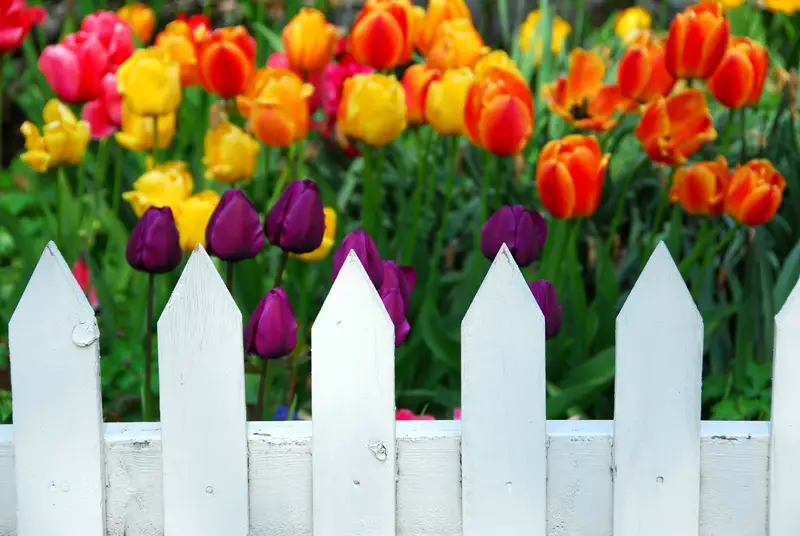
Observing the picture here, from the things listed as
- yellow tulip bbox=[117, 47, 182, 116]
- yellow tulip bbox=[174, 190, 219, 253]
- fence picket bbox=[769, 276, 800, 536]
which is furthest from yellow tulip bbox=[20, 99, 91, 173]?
fence picket bbox=[769, 276, 800, 536]

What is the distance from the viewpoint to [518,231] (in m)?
1.72

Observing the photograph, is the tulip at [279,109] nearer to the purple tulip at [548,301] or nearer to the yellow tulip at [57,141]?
the yellow tulip at [57,141]

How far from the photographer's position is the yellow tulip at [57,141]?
6.88 ft

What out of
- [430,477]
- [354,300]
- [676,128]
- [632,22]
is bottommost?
[430,477]

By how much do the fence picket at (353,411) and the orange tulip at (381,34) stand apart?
0.87m

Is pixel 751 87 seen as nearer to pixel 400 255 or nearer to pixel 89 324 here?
pixel 400 255

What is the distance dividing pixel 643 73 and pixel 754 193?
1.09 ft

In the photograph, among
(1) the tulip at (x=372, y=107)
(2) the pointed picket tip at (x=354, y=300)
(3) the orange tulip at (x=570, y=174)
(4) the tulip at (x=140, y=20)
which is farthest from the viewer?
(4) the tulip at (x=140, y=20)

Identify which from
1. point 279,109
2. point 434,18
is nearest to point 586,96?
point 434,18

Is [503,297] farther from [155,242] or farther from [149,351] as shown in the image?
[149,351]

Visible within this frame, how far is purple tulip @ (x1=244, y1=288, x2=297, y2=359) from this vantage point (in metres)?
1.52

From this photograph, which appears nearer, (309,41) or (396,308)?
(396,308)

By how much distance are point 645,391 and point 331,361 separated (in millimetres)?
380

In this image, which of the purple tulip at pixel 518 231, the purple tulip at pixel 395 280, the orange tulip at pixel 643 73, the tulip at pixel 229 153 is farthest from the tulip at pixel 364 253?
the orange tulip at pixel 643 73
